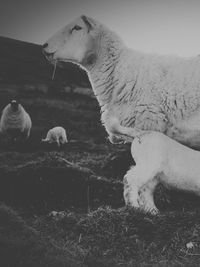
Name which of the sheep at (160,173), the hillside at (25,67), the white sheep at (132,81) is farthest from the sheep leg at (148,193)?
the hillside at (25,67)

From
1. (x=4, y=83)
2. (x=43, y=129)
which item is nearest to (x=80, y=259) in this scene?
(x=43, y=129)

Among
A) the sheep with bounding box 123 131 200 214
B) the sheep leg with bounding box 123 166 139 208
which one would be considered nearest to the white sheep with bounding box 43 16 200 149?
the sheep with bounding box 123 131 200 214

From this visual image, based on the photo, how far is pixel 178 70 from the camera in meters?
7.07

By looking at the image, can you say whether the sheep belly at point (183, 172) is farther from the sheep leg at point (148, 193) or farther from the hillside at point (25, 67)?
the hillside at point (25, 67)

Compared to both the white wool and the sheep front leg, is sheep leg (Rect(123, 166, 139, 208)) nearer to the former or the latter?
the sheep front leg

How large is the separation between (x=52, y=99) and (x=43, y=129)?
11038 mm

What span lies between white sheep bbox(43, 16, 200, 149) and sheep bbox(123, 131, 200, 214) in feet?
2.15

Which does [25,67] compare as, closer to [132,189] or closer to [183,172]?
[132,189]

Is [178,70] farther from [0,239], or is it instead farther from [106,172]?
[0,239]

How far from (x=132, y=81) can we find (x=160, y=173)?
84.2 inches

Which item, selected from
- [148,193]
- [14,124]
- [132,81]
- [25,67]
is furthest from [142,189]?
[25,67]

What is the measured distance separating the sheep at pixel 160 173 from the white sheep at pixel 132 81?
2.15ft

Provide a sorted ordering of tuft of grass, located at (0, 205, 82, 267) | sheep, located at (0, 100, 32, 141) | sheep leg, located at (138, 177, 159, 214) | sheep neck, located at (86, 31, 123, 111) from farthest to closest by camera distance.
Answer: sheep, located at (0, 100, 32, 141) → sheep neck, located at (86, 31, 123, 111) → sheep leg, located at (138, 177, 159, 214) → tuft of grass, located at (0, 205, 82, 267)

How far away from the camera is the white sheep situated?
22.1 ft
